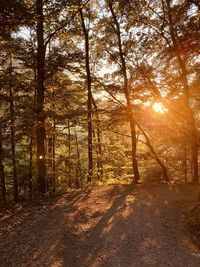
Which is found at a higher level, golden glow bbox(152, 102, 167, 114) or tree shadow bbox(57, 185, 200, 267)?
golden glow bbox(152, 102, 167, 114)

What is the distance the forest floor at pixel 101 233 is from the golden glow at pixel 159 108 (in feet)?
20.2

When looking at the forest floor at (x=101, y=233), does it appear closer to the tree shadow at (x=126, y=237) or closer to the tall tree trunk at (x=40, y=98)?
the tree shadow at (x=126, y=237)

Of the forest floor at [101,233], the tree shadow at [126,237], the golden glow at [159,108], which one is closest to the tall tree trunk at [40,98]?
the forest floor at [101,233]

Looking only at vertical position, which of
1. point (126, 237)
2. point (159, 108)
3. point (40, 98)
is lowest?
point (126, 237)

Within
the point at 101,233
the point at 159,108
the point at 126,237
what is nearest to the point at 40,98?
the point at 159,108

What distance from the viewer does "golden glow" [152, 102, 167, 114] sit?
56.3 feet

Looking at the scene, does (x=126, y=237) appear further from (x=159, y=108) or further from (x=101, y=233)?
(x=159, y=108)

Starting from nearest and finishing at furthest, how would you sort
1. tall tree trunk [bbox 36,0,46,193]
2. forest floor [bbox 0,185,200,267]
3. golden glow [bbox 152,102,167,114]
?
1. forest floor [bbox 0,185,200,267]
2. tall tree trunk [bbox 36,0,46,193]
3. golden glow [bbox 152,102,167,114]

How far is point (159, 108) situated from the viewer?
57.9 ft

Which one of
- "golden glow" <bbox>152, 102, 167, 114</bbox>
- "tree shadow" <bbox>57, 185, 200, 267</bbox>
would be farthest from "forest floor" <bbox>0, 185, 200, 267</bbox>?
"golden glow" <bbox>152, 102, 167, 114</bbox>

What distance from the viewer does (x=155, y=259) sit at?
23.0 ft

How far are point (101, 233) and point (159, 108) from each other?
34.9ft

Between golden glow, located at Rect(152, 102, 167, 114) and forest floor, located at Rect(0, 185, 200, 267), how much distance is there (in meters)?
6.14

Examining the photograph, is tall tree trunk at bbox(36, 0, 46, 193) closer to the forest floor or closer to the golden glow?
the forest floor
